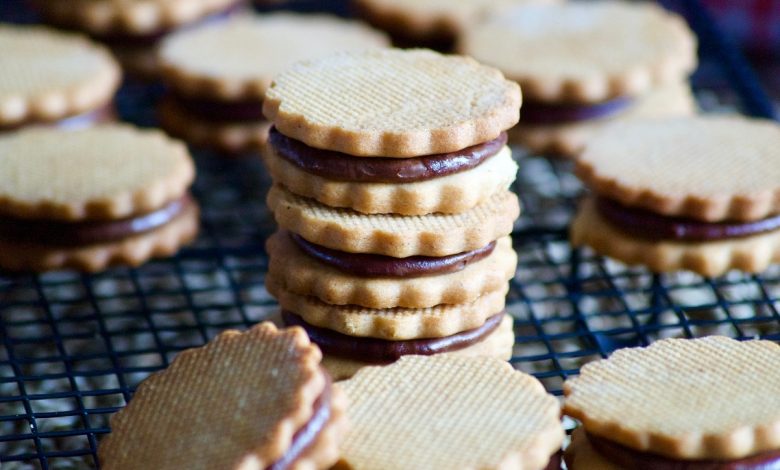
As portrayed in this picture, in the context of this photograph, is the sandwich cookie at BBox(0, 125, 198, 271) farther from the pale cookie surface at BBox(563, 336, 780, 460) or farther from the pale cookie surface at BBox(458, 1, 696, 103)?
the pale cookie surface at BBox(563, 336, 780, 460)

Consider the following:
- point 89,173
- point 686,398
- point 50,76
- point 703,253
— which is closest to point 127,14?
point 50,76

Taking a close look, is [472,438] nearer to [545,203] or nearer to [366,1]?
[545,203]

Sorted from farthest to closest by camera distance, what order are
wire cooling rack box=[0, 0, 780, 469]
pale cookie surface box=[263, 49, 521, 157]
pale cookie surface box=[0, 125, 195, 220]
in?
1. pale cookie surface box=[0, 125, 195, 220]
2. wire cooling rack box=[0, 0, 780, 469]
3. pale cookie surface box=[263, 49, 521, 157]

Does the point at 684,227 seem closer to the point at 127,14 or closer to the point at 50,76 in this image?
the point at 50,76

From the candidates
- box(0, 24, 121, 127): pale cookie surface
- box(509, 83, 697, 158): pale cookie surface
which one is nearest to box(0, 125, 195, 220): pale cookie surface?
box(0, 24, 121, 127): pale cookie surface

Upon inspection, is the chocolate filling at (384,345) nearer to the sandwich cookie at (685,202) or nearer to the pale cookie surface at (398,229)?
the pale cookie surface at (398,229)

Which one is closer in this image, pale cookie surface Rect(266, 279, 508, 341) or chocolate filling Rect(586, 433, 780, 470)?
chocolate filling Rect(586, 433, 780, 470)
